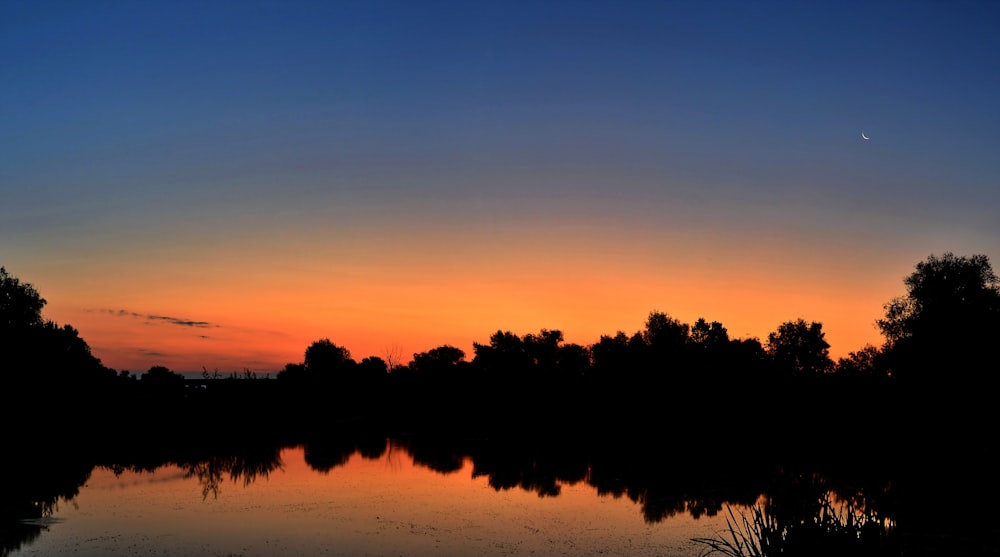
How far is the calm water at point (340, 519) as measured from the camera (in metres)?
17.5

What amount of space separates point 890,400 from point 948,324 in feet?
21.6

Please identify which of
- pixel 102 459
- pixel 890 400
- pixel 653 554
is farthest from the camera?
pixel 890 400

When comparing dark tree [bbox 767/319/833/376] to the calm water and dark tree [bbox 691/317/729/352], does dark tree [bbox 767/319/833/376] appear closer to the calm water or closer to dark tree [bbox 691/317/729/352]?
dark tree [bbox 691/317/729/352]

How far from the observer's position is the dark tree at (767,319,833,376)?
75.5 metres

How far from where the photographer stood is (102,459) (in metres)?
33.5

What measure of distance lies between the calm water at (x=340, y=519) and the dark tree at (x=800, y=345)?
2128 inches

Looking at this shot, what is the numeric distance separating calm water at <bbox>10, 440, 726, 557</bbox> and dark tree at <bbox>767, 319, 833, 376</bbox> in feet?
177

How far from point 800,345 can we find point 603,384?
2580cm

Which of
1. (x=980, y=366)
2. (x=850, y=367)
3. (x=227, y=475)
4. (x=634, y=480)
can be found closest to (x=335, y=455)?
(x=227, y=475)

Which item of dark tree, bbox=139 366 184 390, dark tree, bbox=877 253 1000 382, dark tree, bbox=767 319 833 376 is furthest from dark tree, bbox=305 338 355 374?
dark tree, bbox=877 253 1000 382

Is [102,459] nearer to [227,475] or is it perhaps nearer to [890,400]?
[227,475]

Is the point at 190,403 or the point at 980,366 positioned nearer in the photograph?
the point at 980,366

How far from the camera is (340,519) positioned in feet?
68.8

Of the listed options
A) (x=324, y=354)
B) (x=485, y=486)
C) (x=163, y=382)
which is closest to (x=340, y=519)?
(x=485, y=486)
